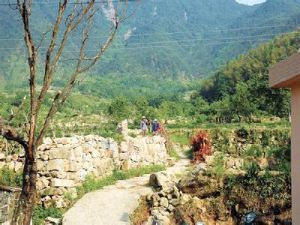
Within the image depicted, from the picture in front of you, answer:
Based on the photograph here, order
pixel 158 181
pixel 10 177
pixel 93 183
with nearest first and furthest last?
1. pixel 10 177
2. pixel 158 181
3. pixel 93 183

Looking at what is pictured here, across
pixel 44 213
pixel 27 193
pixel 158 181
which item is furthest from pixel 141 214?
pixel 27 193

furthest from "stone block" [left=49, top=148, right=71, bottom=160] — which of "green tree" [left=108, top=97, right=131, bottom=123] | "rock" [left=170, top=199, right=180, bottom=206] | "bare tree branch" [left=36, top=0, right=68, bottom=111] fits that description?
"green tree" [left=108, top=97, right=131, bottom=123]

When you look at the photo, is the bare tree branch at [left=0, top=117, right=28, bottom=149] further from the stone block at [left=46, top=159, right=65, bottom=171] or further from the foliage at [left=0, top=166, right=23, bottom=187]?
the stone block at [left=46, top=159, right=65, bottom=171]

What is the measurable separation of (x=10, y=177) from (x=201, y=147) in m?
8.74

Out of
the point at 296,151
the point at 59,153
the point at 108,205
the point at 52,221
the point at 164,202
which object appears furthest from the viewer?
the point at 59,153

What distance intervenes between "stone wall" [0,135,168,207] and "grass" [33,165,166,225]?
0.18 meters

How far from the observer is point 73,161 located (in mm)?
13586

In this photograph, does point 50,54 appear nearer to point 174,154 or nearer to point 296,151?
point 296,151

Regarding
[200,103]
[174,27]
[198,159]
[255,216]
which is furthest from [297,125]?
[174,27]

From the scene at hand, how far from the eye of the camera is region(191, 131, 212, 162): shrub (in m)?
18.9

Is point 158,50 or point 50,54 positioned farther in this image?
point 158,50

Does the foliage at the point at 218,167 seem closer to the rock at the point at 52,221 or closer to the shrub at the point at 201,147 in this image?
the shrub at the point at 201,147

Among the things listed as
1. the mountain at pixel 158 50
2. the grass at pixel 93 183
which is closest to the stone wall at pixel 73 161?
the grass at pixel 93 183

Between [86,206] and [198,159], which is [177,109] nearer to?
[198,159]
